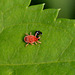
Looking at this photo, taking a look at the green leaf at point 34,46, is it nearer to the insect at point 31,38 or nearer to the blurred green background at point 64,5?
the insect at point 31,38

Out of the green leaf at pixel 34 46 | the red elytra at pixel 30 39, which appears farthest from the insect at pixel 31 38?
the green leaf at pixel 34 46

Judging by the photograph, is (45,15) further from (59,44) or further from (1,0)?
(1,0)

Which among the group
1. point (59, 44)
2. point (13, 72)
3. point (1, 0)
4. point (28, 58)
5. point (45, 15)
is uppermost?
point (1, 0)

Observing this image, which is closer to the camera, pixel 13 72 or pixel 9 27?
pixel 13 72

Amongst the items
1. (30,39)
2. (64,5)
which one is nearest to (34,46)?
(30,39)

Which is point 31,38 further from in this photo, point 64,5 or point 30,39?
point 64,5

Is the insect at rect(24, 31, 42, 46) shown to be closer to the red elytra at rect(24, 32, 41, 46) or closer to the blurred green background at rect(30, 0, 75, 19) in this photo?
the red elytra at rect(24, 32, 41, 46)

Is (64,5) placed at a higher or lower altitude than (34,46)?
higher

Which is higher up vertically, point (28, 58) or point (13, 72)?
point (28, 58)

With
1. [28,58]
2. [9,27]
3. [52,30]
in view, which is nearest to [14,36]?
[9,27]
